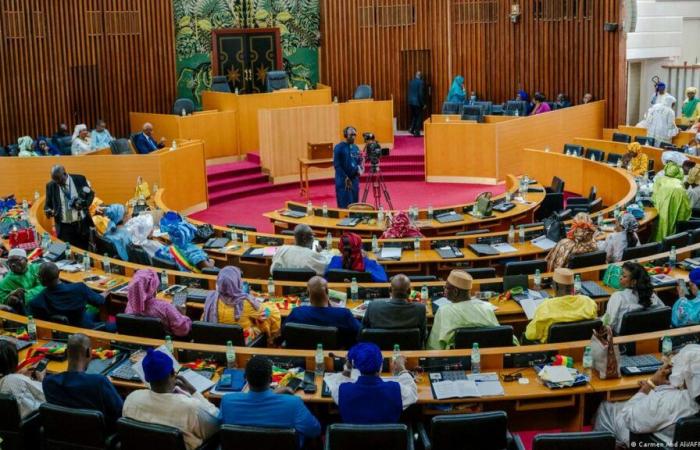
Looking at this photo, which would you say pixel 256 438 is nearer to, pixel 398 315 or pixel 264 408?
pixel 264 408

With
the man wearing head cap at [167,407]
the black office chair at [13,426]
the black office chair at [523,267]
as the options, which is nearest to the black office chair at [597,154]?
the black office chair at [523,267]

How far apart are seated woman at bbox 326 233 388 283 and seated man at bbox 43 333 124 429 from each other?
3.41 meters

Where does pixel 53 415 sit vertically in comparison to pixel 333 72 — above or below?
below

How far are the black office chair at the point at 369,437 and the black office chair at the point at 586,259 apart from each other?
4420 mm

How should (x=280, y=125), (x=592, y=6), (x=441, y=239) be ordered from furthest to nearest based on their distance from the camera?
(x=592, y=6) → (x=280, y=125) → (x=441, y=239)

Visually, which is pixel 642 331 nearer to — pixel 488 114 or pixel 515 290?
pixel 515 290

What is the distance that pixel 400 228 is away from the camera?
10.5 metres

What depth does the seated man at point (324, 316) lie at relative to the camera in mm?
6797

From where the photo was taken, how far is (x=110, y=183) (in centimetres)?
1416

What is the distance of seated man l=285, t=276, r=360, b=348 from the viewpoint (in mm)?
6797

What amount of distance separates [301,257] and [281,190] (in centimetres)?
815

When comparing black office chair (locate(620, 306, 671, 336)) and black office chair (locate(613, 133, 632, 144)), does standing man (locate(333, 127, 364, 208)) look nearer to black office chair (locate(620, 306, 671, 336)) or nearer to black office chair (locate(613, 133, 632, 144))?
black office chair (locate(613, 133, 632, 144))

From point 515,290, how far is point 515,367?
72.6 inches

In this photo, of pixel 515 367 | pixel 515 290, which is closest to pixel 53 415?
pixel 515 367
